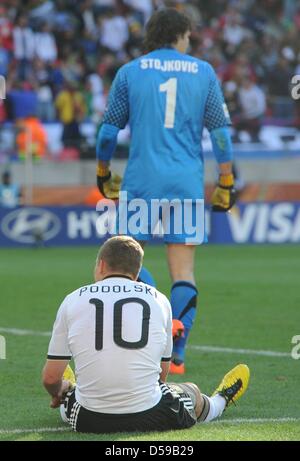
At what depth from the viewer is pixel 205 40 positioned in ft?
88.9

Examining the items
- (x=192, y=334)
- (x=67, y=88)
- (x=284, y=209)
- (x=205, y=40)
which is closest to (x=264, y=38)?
(x=205, y=40)

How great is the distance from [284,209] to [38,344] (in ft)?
37.6

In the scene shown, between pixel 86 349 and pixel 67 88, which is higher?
pixel 86 349

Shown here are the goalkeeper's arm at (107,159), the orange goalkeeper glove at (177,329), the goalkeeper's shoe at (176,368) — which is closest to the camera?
the orange goalkeeper glove at (177,329)

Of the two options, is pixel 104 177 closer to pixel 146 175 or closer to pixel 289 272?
pixel 146 175

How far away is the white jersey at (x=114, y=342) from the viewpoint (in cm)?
559

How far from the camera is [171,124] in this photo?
786 cm

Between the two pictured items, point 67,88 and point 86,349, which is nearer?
point 86,349

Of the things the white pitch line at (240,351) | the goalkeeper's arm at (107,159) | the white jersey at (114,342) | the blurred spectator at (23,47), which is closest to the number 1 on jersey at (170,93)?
the goalkeeper's arm at (107,159)

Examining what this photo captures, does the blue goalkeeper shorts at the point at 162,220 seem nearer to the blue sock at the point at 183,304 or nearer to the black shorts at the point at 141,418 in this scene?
the blue sock at the point at 183,304

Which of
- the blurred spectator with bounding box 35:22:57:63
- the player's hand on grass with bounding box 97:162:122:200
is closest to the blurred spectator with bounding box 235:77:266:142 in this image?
the blurred spectator with bounding box 35:22:57:63

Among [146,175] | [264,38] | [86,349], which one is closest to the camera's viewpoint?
[86,349]

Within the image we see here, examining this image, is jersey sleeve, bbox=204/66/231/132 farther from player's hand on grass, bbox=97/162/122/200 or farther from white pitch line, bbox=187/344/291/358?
white pitch line, bbox=187/344/291/358

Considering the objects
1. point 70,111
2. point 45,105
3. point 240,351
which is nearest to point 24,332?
point 240,351
